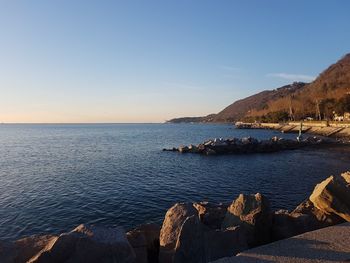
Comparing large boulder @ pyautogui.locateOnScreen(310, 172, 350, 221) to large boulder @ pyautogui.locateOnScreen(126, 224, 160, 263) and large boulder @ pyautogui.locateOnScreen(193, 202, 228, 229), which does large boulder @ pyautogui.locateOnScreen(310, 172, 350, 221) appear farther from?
large boulder @ pyautogui.locateOnScreen(126, 224, 160, 263)

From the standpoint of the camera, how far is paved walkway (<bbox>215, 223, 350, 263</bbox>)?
739cm

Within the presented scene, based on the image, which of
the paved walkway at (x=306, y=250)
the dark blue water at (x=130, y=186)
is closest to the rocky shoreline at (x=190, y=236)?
the paved walkway at (x=306, y=250)

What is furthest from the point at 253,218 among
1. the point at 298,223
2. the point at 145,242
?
the point at 145,242

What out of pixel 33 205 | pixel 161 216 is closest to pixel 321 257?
pixel 161 216

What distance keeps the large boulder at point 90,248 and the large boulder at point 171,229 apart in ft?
6.11

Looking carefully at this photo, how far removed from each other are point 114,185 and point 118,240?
2050 cm

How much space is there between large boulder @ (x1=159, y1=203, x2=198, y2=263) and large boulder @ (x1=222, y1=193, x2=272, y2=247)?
4.10 feet

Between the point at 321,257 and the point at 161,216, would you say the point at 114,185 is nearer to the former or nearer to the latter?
the point at 161,216

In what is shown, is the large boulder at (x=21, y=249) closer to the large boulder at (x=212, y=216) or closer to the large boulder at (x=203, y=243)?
the large boulder at (x=203, y=243)

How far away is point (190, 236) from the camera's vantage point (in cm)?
828

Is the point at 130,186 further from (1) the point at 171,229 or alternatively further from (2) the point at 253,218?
(2) the point at 253,218

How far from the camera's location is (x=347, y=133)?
3014 inches

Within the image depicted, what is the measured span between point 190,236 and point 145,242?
2151 millimetres

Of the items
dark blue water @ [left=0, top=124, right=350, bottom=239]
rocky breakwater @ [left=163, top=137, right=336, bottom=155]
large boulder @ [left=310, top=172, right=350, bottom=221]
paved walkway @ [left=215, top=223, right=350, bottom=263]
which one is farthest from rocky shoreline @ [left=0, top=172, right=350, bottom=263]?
rocky breakwater @ [left=163, top=137, right=336, bottom=155]
